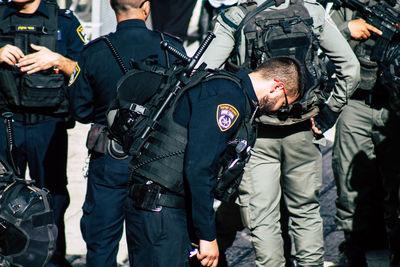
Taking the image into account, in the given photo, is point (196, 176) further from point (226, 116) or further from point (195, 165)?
point (226, 116)

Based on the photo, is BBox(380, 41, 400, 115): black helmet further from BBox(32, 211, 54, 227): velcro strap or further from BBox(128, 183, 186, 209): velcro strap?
BBox(32, 211, 54, 227): velcro strap

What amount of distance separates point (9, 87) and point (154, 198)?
1.74m

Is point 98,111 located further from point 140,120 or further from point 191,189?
point 191,189

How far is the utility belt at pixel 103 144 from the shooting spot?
3875 millimetres

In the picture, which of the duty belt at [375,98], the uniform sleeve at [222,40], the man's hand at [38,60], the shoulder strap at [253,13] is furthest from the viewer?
the duty belt at [375,98]

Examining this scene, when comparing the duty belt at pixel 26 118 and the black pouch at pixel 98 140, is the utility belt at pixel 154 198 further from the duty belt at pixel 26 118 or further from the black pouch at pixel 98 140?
the duty belt at pixel 26 118

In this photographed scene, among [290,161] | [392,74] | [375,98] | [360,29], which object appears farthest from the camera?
[375,98]

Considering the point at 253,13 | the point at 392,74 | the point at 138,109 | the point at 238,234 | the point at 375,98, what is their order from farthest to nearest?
the point at 238,234
the point at 375,98
the point at 392,74
the point at 253,13
the point at 138,109

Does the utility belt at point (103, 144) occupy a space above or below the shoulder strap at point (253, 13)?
below

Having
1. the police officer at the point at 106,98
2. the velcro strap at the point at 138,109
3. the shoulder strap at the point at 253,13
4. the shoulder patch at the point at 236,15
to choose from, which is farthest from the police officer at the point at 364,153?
the velcro strap at the point at 138,109

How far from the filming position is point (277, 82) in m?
3.31

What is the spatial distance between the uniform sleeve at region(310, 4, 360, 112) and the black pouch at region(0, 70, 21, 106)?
2.10 metres

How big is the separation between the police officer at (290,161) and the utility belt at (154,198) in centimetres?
107

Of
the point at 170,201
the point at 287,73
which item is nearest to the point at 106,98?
the point at 170,201
